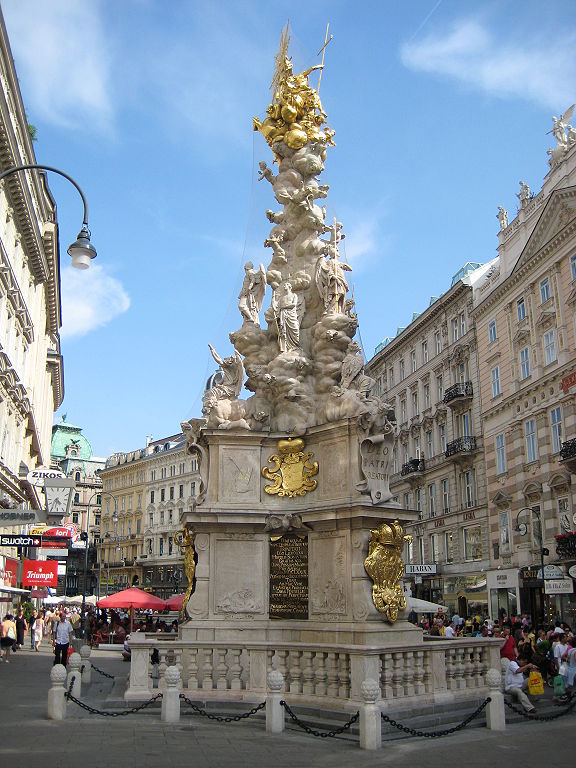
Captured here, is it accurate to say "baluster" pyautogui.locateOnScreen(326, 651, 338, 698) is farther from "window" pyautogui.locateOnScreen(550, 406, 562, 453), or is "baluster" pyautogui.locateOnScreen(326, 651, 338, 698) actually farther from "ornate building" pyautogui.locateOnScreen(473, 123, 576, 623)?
"window" pyautogui.locateOnScreen(550, 406, 562, 453)

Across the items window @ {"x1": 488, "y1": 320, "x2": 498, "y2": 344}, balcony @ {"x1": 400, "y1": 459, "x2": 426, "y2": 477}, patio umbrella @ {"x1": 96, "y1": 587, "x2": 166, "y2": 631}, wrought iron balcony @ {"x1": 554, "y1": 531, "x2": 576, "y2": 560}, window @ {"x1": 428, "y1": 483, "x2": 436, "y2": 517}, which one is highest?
window @ {"x1": 488, "y1": 320, "x2": 498, "y2": 344}

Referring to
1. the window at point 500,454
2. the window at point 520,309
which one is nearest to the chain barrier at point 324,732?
the window at point 500,454

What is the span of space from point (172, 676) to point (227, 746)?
1721 millimetres

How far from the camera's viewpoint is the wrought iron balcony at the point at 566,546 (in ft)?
111

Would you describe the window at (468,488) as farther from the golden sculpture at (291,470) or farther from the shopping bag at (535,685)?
the golden sculpture at (291,470)

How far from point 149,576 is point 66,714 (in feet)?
264

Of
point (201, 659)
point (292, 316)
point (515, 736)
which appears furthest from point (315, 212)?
point (515, 736)

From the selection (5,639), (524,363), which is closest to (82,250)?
(5,639)

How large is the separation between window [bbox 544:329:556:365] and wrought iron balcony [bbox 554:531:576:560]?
28.9ft

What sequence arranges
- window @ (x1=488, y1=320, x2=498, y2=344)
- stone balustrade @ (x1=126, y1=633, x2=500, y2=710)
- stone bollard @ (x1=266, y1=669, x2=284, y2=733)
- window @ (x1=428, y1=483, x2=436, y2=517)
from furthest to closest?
1. window @ (x1=428, y1=483, x2=436, y2=517)
2. window @ (x1=488, y1=320, x2=498, y2=344)
3. stone balustrade @ (x1=126, y1=633, x2=500, y2=710)
4. stone bollard @ (x1=266, y1=669, x2=284, y2=733)

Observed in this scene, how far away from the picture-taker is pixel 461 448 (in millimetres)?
Answer: 47625

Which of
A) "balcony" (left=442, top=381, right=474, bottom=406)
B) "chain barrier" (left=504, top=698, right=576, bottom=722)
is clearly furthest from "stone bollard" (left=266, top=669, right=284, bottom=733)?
"balcony" (left=442, top=381, right=474, bottom=406)

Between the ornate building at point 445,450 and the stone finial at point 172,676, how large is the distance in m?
34.6

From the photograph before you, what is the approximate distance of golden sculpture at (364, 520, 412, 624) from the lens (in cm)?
1362
